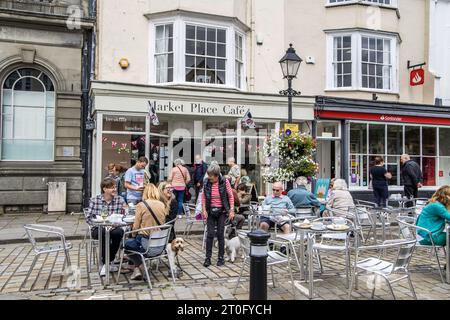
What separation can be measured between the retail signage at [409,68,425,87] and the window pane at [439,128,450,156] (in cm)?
234

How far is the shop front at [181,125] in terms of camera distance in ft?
38.4

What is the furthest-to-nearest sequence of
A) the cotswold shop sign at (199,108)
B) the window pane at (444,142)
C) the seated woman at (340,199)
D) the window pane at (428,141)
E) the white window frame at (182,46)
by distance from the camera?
1. the window pane at (444,142)
2. the window pane at (428,141)
3. the white window frame at (182,46)
4. the cotswold shop sign at (199,108)
5. the seated woman at (340,199)

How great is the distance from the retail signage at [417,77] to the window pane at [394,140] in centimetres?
185

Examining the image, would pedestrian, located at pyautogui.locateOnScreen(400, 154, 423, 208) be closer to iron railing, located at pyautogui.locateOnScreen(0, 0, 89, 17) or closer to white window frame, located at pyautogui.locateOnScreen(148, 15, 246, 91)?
white window frame, located at pyautogui.locateOnScreen(148, 15, 246, 91)

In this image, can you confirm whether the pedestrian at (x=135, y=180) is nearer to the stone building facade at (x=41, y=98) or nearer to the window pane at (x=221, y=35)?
the stone building facade at (x=41, y=98)

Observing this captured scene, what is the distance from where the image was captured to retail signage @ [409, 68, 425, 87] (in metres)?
15.3

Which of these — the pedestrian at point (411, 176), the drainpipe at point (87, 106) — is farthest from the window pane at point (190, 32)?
the pedestrian at point (411, 176)

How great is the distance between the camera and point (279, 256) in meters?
5.34

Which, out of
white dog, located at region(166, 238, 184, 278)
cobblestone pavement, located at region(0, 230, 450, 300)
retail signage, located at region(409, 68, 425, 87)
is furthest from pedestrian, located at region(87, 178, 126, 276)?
retail signage, located at region(409, 68, 425, 87)

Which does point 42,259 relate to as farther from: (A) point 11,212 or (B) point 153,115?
(A) point 11,212

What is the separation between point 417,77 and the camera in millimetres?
15469

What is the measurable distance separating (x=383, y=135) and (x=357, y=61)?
9.76 ft

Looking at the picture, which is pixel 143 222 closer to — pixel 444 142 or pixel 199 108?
pixel 199 108
